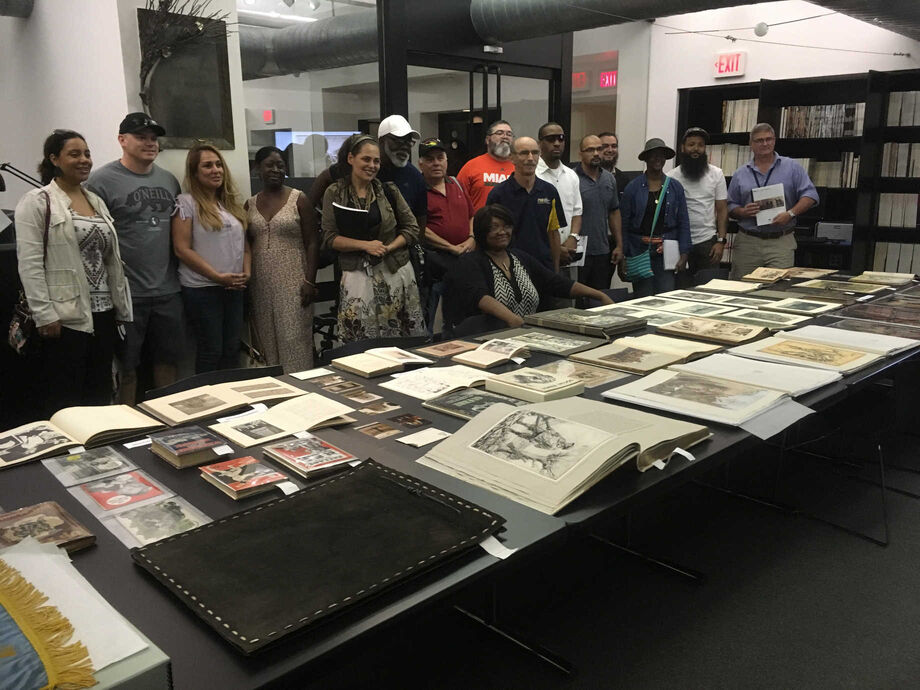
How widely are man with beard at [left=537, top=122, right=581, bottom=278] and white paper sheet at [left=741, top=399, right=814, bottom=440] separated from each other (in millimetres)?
2797

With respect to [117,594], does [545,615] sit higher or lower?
lower

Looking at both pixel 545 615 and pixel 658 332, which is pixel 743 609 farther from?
pixel 658 332

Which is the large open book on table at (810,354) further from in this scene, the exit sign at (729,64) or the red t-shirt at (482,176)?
the exit sign at (729,64)

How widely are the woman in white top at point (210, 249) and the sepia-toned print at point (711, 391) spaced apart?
2293 mm

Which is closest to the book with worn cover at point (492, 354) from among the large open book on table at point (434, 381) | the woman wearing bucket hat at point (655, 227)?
the large open book on table at point (434, 381)

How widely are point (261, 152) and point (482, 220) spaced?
130 centimetres

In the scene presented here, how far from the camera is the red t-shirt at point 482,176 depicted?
4.75 m

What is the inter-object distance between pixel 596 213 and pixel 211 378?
3374 mm

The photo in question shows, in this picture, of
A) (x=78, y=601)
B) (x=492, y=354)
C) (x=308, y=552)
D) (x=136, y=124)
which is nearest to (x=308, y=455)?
(x=308, y=552)

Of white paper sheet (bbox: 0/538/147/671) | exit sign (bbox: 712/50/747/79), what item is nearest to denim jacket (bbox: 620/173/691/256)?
exit sign (bbox: 712/50/747/79)

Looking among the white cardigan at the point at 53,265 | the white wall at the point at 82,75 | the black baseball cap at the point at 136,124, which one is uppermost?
the white wall at the point at 82,75

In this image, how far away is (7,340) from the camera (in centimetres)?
339

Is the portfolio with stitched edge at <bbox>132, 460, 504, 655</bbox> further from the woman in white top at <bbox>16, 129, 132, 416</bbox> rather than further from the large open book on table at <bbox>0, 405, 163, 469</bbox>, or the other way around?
the woman in white top at <bbox>16, 129, 132, 416</bbox>

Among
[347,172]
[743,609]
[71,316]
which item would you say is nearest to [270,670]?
[743,609]
